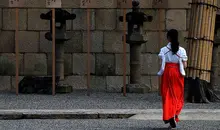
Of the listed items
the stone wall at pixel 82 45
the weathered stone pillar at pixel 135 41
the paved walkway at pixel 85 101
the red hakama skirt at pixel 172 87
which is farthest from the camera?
the stone wall at pixel 82 45

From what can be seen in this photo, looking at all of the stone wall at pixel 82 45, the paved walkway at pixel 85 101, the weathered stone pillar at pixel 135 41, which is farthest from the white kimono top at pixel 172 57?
the stone wall at pixel 82 45

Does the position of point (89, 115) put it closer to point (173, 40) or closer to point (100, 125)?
point (100, 125)

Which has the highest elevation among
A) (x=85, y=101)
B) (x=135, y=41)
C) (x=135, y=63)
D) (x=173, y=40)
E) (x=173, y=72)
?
(x=173, y=40)

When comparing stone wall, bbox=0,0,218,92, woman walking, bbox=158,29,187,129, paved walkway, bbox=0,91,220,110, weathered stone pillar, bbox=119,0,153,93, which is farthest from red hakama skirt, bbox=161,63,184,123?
stone wall, bbox=0,0,218,92

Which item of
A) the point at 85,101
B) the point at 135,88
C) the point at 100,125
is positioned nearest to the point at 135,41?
the point at 135,88

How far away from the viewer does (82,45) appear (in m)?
18.2

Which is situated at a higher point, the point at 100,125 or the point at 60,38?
the point at 60,38

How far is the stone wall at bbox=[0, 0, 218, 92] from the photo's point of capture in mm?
18062

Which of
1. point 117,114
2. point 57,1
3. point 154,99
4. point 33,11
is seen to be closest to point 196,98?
point 154,99

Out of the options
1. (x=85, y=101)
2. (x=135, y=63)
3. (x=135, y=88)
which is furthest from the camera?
(x=135, y=63)

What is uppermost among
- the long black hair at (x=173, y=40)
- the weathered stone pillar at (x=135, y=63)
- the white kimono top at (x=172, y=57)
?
the long black hair at (x=173, y=40)

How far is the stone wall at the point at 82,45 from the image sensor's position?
59.3ft

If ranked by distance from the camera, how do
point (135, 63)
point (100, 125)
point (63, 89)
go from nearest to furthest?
point (100, 125), point (63, 89), point (135, 63)

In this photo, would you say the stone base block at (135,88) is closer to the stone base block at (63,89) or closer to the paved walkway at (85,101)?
the paved walkway at (85,101)
